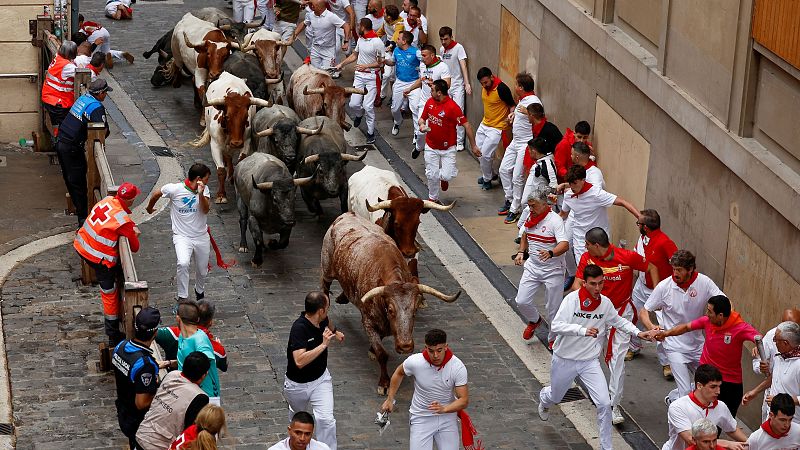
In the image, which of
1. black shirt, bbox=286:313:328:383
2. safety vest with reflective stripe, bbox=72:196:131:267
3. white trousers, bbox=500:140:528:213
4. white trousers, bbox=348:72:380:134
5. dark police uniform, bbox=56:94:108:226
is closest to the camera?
black shirt, bbox=286:313:328:383

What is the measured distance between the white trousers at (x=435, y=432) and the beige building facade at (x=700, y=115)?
12.0 feet

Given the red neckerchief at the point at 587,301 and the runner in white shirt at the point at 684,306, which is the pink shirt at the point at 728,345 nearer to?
the runner in white shirt at the point at 684,306

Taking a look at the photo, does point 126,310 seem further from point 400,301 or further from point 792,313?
point 792,313

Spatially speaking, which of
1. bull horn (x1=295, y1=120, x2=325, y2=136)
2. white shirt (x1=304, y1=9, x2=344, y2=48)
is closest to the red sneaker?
bull horn (x1=295, y1=120, x2=325, y2=136)

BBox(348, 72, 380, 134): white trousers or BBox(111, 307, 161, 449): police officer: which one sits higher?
BBox(111, 307, 161, 449): police officer

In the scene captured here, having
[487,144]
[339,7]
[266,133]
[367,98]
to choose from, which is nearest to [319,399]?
[266,133]

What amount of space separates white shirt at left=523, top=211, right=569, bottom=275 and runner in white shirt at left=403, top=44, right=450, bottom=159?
6.07m

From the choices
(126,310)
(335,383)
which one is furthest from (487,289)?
(126,310)

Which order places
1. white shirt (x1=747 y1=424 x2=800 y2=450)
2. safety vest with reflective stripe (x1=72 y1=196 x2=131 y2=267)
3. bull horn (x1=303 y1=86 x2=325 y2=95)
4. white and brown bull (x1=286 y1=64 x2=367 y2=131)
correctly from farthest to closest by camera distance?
white and brown bull (x1=286 y1=64 x2=367 y2=131), bull horn (x1=303 y1=86 x2=325 y2=95), safety vest with reflective stripe (x1=72 y1=196 x2=131 y2=267), white shirt (x1=747 y1=424 x2=800 y2=450)

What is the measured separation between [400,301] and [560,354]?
6.56ft

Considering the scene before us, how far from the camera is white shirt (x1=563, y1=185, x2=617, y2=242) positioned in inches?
664

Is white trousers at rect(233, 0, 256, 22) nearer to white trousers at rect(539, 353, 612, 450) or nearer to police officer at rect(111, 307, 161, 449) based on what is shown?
white trousers at rect(539, 353, 612, 450)

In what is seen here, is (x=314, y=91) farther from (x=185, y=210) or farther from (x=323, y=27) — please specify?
(x=185, y=210)

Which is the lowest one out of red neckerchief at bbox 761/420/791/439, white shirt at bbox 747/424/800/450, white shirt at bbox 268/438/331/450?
white shirt at bbox 747/424/800/450
